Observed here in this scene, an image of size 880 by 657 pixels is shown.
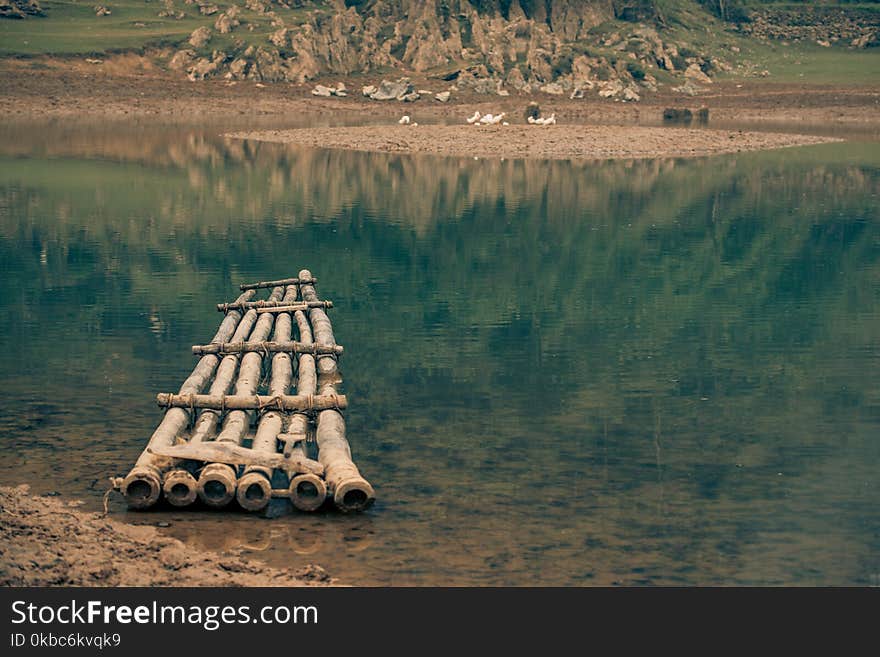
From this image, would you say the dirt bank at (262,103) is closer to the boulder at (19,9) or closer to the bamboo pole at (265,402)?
the boulder at (19,9)

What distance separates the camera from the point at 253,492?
54.9 feet

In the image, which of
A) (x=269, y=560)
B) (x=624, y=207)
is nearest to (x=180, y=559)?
(x=269, y=560)

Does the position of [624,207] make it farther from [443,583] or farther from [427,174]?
[443,583]

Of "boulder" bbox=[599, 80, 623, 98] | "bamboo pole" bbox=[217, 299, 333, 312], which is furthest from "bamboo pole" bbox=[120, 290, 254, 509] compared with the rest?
"boulder" bbox=[599, 80, 623, 98]

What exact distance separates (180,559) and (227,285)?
64.3 feet

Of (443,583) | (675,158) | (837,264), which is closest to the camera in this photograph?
(443,583)

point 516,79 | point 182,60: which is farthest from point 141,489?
point 516,79

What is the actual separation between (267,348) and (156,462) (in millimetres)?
7400

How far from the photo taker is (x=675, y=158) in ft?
244

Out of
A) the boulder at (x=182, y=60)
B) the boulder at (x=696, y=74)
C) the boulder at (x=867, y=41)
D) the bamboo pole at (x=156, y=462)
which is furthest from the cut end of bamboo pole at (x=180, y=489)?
the boulder at (x=867, y=41)

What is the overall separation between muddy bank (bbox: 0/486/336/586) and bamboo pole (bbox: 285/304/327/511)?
1660 mm

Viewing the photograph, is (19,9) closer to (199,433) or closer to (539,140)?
(539,140)

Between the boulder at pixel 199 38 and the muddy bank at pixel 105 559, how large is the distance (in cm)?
10922

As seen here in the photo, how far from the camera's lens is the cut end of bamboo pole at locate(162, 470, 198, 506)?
1670 cm
